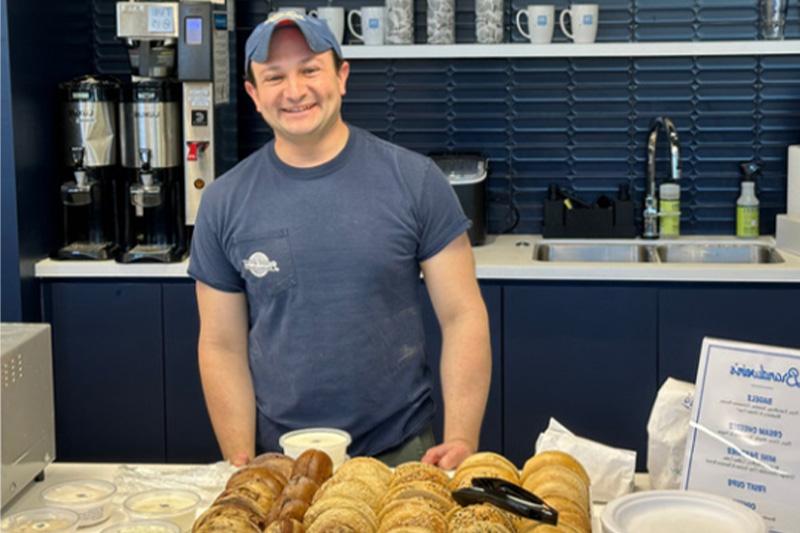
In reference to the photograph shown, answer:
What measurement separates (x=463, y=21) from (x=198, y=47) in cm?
98

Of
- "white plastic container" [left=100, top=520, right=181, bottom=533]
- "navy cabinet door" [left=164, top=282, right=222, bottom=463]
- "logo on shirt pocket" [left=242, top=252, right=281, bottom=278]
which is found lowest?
"navy cabinet door" [left=164, top=282, right=222, bottom=463]

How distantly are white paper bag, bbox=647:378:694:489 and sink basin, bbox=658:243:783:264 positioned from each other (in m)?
2.46

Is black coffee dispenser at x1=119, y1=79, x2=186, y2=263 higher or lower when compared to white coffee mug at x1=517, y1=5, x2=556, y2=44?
lower

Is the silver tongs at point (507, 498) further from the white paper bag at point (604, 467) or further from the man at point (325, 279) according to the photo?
the man at point (325, 279)

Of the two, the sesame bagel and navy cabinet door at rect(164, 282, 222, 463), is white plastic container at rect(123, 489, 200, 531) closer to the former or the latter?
the sesame bagel

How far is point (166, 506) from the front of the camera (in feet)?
6.08

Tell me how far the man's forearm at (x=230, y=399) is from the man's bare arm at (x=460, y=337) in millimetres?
377

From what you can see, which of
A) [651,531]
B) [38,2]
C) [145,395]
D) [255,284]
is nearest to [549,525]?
[651,531]

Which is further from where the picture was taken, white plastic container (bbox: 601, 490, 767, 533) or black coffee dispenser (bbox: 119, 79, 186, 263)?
black coffee dispenser (bbox: 119, 79, 186, 263)

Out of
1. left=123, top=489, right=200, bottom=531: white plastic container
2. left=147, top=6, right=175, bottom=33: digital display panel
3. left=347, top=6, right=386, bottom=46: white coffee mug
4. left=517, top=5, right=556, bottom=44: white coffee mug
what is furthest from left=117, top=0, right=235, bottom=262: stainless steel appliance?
left=123, top=489, right=200, bottom=531: white plastic container

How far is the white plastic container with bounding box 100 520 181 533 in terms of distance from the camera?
174 cm

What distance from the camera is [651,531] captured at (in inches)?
61.6

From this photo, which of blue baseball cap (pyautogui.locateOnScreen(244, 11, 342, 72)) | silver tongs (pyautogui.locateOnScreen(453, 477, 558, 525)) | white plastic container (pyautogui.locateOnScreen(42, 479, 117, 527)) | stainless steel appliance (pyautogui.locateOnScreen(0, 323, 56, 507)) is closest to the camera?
silver tongs (pyautogui.locateOnScreen(453, 477, 558, 525))

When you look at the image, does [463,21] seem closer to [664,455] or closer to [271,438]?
[271,438]
